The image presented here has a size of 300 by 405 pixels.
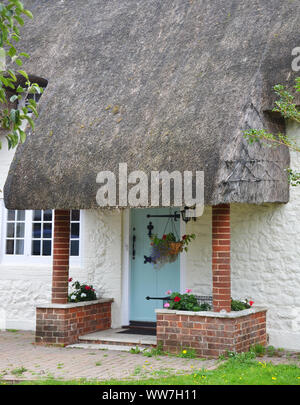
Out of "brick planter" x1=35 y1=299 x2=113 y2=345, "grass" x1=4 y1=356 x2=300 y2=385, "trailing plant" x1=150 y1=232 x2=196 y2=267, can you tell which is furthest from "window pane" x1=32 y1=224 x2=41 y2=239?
"grass" x1=4 y1=356 x2=300 y2=385

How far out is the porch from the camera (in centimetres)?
723

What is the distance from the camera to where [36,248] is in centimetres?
1032

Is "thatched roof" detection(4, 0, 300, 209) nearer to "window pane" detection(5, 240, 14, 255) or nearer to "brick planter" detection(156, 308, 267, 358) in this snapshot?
"brick planter" detection(156, 308, 267, 358)

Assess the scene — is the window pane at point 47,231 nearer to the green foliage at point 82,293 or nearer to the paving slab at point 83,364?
the green foliage at point 82,293

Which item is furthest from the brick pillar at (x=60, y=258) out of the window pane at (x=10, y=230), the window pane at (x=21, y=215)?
the window pane at (x=10, y=230)

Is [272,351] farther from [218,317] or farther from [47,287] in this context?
[47,287]

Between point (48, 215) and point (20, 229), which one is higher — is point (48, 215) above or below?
above

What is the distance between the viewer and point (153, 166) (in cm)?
732

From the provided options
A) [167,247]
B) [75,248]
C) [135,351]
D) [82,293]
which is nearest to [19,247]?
[75,248]

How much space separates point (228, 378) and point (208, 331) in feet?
4.21

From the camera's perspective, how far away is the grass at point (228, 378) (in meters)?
5.81

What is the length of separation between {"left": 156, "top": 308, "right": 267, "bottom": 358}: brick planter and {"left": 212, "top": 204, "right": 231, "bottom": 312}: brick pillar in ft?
0.65

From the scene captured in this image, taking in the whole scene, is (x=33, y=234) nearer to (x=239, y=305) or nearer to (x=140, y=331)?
(x=140, y=331)

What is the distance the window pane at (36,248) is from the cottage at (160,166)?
1.5 inches
